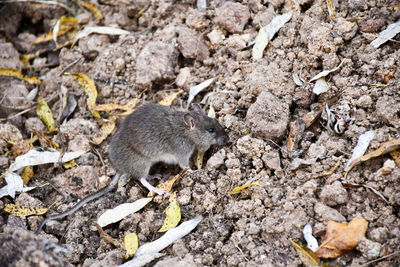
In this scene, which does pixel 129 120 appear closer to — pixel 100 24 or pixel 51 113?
pixel 51 113

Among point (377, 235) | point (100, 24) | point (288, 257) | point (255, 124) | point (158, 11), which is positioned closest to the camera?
point (377, 235)

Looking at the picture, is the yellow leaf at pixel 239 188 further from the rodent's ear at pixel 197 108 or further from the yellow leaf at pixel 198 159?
the rodent's ear at pixel 197 108

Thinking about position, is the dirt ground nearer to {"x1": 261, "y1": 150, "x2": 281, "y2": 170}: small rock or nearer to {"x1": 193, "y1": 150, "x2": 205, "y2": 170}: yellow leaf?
{"x1": 261, "y1": 150, "x2": 281, "y2": 170}: small rock

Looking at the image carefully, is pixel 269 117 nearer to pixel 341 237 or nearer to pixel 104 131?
pixel 341 237

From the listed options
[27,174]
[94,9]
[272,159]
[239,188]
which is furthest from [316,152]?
[94,9]

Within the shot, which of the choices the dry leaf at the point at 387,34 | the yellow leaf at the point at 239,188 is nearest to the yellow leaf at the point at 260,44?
the dry leaf at the point at 387,34

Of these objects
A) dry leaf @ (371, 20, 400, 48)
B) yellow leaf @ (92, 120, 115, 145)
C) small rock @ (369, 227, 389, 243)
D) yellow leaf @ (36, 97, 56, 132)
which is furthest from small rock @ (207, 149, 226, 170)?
yellow leaf @ (36, 97, 56, 132)

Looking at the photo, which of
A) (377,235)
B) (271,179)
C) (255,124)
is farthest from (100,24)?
(377,235)
